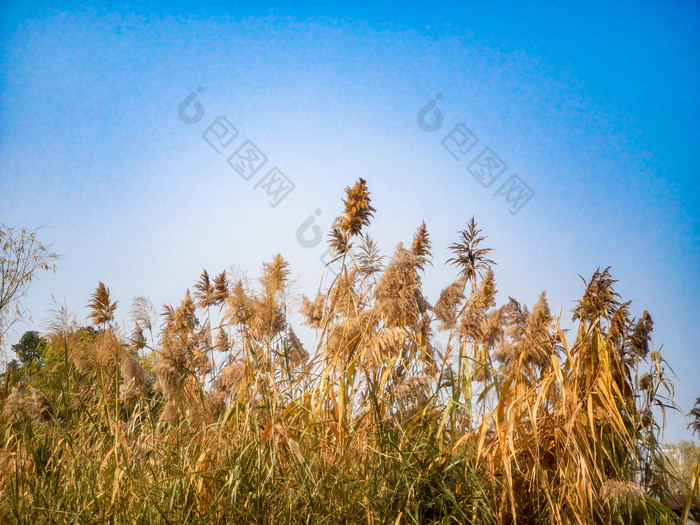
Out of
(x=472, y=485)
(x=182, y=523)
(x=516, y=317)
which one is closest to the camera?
(x=182, y=523)

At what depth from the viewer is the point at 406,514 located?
257 centimetres

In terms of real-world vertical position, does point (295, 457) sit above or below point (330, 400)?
below

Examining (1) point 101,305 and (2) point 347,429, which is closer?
(2) point 347,429

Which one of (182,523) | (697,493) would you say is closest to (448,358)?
(697,493)

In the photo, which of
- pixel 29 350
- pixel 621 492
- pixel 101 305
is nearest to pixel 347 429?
pixel 621 492

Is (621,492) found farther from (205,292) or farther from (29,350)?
(29,350)

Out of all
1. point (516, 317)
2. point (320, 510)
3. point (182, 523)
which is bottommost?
point (182, 523)

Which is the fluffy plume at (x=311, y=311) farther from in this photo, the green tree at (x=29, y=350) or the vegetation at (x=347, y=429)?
the green tree at (x=29, y=350)

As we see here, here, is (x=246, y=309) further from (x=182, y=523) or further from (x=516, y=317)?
(x=516, y=317)

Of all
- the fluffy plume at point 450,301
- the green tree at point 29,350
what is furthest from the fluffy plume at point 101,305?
the fluffy plume at point 450,301

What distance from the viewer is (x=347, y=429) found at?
3031mm

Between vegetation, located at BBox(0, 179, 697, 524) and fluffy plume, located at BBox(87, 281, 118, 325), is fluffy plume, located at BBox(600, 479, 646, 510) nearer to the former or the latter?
vegetation, located at BBox(0, 179, 697, 524)

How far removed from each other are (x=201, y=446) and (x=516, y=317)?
3.17 meters

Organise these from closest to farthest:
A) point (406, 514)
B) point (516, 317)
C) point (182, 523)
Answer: point (182, 523) < point (406, 514) < point (516, 317)
